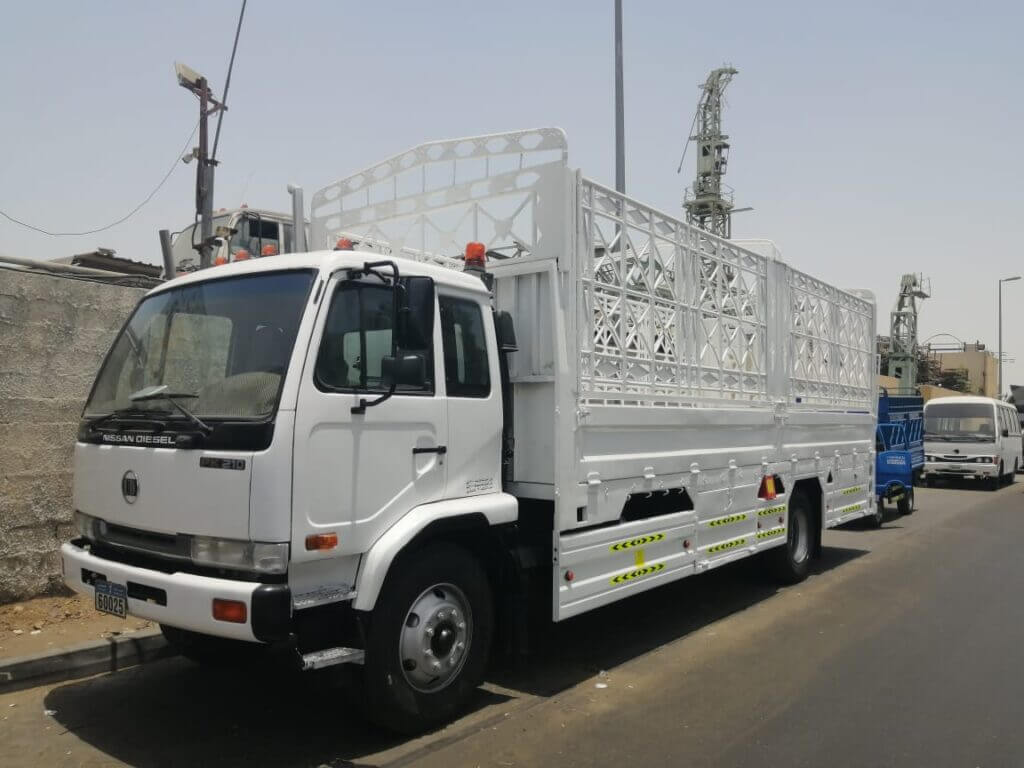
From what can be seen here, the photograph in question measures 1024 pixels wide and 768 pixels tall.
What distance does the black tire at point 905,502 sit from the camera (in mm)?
13738

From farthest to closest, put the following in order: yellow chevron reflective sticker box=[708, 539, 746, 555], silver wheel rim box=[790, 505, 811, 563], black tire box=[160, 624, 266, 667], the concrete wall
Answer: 1. silver wheel rim box=[790, 505, 811, 563]
2. yellow chevron reflective sticker box=[708, 539, 746, 555]
3. the concrete wall
4. black tire box=[160, 624, 266, 667]

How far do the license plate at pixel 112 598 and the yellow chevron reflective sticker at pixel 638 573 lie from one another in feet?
9.48

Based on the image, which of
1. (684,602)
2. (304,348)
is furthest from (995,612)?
(304,348)

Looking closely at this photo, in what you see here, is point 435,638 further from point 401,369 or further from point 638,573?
point 638,573

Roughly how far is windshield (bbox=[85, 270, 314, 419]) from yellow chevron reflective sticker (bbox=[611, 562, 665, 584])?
2714 millimetres

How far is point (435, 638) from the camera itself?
14.3ft

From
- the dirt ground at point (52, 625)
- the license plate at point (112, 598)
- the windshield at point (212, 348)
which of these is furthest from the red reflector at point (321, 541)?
the dirt ground at point (52, 625)

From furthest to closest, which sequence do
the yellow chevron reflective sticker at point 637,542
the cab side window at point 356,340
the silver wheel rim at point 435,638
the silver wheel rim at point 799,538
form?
the silver wheel rim at point 799,538
the yellow chevron reflective sticker at point 637,542
the silver wheel rim at point 435,638
the cab side window at point 356,340

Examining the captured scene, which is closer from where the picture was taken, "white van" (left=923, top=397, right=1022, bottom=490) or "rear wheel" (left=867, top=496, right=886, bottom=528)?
"rear wheel" (left=867, top=496, right=886, bottom=528)

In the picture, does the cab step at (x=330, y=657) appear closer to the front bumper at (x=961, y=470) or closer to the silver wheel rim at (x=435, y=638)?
the silver wheel rim at (x=435, y=638)

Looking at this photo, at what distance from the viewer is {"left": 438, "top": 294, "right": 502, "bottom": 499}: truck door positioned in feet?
14.9

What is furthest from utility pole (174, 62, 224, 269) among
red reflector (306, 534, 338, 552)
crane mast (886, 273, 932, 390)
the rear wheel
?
crane mast (886, 273, 932, 390)

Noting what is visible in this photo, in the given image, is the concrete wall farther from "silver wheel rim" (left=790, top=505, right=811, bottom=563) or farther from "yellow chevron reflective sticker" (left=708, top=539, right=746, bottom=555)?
"silver wheel rim" (left=790, top=505, right=811, bottom=563)

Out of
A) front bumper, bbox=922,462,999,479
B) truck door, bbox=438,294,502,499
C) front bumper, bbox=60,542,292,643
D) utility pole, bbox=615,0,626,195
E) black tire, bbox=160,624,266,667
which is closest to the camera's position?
front bumper, bbox=60,542,292,643
